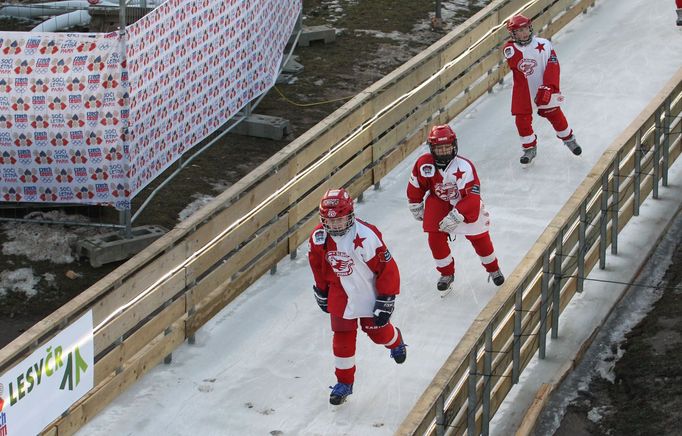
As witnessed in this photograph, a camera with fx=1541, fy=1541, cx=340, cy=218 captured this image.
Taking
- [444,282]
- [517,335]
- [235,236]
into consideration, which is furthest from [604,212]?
[235,236]

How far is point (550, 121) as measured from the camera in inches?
581

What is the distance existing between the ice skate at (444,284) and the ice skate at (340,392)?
1824 mm

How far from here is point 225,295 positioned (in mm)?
12008

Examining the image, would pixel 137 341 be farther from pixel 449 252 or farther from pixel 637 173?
pixel 637 173

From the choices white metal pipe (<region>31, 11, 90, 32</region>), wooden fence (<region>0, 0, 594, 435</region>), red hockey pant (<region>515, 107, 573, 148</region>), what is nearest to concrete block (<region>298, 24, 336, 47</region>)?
white metal pipe (<region>31, 11, 90, 32</region>)

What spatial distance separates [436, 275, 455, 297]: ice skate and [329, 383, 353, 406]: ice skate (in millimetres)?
1824

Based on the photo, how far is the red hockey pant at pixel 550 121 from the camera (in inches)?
578

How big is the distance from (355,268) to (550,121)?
507cm

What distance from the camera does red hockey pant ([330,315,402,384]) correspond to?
1045cm

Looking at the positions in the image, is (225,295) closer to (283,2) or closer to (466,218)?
(466,218)

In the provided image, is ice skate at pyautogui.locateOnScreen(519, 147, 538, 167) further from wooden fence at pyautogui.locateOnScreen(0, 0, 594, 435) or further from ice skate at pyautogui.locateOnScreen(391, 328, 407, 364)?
ice skate at pyautogui.locateOnScreen(391, 328, 407, 364)

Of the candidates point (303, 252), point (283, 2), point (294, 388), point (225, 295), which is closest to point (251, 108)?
point (283, 2)

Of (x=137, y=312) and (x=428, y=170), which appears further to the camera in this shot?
(x=428, y=170)

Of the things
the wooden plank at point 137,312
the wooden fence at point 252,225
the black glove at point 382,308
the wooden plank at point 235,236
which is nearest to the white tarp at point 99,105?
the wooden fence at point 252,225
